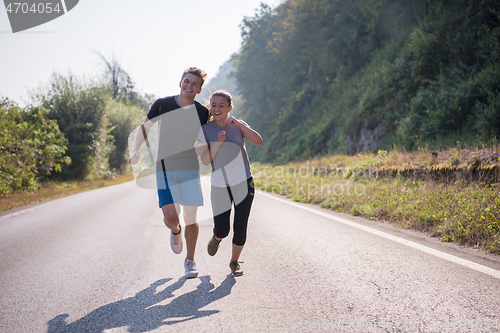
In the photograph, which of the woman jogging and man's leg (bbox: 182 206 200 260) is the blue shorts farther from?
the woman jogging

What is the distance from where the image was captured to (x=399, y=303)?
9.39 feet

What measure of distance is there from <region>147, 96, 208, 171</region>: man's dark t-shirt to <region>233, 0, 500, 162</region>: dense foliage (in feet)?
29.4

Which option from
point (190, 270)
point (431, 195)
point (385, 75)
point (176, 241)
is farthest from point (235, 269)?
point (385, 75)

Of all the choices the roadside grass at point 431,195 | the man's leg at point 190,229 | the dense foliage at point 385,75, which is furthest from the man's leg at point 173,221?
the dense foliage at point 385,75

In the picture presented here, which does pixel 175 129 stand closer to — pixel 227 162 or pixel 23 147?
pixel 227 162

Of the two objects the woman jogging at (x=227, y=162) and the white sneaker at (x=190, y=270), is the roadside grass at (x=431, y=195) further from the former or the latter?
the white sneaker at (x=190, y=270)

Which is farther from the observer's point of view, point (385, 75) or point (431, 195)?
point (385, 75)

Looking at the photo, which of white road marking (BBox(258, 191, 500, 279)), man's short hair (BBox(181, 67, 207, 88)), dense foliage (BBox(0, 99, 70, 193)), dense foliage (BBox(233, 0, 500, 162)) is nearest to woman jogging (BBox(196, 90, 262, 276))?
man's short hair (BBox(181, 67, 207, 88))

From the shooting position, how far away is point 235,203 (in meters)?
3.78

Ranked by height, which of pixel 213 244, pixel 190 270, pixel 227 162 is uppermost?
pixel 227 162

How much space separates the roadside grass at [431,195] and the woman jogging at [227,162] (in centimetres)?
302

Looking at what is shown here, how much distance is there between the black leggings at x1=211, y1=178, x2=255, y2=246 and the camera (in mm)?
3727

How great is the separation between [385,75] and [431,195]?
14490 millimetres

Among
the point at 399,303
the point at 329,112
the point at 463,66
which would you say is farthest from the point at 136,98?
the point at 399,303
